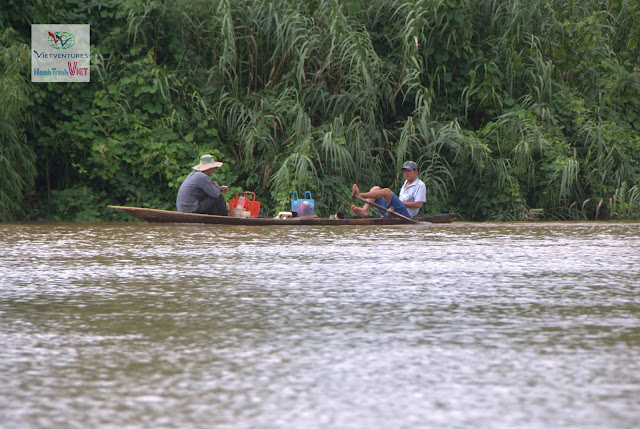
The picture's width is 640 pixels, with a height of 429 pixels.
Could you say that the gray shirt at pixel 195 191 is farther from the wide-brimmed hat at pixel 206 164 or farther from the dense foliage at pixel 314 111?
the dense foliage at pixel 314 111

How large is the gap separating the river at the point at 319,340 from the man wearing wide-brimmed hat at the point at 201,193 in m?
5.09

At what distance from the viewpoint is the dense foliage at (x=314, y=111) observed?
54.6 ft

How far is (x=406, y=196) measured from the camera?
15.7 m

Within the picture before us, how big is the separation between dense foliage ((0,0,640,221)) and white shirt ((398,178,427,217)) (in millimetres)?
914

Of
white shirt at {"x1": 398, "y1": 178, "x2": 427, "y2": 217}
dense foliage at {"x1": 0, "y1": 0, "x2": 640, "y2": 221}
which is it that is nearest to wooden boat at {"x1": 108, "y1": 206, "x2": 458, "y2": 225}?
white shirt at {"x1": 398, "y1": 178, "x2": 427, "y2": 217}

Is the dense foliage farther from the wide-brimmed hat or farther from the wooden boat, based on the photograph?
the wooden boat

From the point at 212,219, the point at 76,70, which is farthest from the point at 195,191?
the point at 76,70

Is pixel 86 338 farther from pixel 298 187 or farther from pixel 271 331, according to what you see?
pixel 298 187

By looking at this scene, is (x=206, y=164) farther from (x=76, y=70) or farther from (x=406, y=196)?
(x=76, y=70)

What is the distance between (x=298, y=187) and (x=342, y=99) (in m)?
2.22

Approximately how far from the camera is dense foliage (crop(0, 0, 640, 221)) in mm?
16656

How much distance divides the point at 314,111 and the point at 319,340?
12.9 meters

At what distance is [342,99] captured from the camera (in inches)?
680

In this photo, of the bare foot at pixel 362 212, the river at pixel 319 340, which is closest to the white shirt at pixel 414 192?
the bare foot at pixel 362 212
